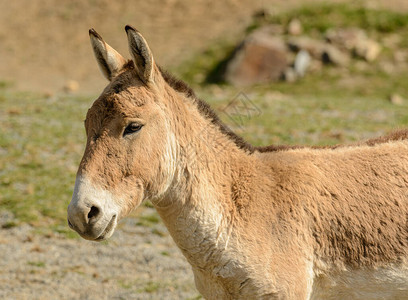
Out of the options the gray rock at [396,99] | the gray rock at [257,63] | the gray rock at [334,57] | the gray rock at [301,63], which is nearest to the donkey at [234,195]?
the gray rock at [396,99]

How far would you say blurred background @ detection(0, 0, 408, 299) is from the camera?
7.48 m

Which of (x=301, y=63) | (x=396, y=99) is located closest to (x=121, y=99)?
(x=396, y=99)

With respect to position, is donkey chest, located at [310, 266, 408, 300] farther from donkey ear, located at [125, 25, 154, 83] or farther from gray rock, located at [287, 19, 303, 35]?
gray rock, located at [287, 19, 303, 35]

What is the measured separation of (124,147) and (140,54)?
0.64 meters

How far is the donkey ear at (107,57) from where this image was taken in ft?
13.7

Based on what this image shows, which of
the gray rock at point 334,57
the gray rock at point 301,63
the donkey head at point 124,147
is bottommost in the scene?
the gray rock at point 301,63

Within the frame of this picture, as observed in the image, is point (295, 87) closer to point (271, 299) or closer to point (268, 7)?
point (268, 7)

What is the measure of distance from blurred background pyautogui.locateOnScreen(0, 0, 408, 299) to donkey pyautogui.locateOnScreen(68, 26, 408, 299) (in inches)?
41.6

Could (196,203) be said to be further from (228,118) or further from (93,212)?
(228,118)

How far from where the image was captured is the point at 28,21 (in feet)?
83.3

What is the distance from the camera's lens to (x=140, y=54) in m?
4.07

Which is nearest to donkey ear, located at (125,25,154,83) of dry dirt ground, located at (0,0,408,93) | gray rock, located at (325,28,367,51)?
dry dirt ground, located at (0,0,408,93)

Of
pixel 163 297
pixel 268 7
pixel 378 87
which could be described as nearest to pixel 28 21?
pixel 268 7

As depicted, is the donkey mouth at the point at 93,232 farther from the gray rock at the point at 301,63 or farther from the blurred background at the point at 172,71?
the gray rock at the point at 301,63
